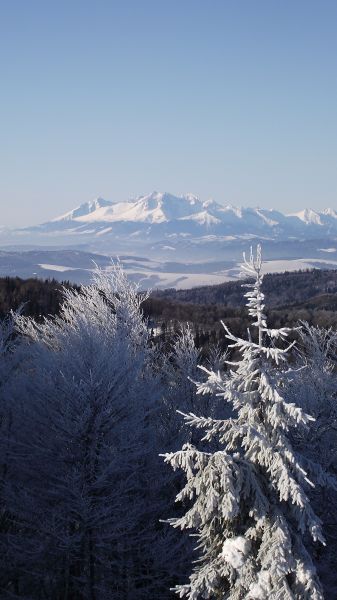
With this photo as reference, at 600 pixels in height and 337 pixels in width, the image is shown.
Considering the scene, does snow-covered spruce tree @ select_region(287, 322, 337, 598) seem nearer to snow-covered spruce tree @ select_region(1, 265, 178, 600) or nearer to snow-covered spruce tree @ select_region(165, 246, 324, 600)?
snow-covered spruce tree @ select_region(165, 246, 324, 600)

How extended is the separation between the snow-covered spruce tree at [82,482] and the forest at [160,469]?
7 centimetres

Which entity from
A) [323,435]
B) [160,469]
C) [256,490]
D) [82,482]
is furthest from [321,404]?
[256,490]

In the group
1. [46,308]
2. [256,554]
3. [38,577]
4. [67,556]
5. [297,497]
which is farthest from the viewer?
[46,308]

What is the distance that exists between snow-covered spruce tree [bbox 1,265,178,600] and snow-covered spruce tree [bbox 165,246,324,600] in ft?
20.0

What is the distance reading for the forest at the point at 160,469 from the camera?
10797 mm

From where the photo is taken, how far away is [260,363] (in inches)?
430

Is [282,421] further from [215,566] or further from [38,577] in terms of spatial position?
[38,577]

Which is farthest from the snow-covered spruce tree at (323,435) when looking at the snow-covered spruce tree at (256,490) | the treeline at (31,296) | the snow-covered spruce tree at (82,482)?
the treeline at (31,296)

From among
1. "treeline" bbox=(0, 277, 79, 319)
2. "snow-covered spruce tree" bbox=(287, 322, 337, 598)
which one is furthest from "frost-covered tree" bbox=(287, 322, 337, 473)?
"treeline" bbox=(0, 277, 79, 319)

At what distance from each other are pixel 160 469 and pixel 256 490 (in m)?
12.3

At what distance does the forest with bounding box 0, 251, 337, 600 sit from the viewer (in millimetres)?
10797

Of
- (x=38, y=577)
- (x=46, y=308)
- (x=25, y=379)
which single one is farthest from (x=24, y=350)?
(x=46, y=308)

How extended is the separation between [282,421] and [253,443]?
31.3 inches

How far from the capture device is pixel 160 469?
2275 centimetres
